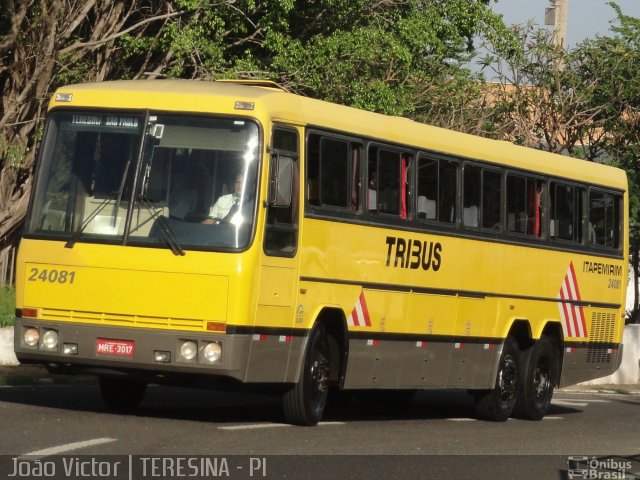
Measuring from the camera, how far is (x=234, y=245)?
1395 centimetres

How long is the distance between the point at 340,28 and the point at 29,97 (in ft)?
20.8

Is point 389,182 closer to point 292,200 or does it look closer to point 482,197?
point 292,200

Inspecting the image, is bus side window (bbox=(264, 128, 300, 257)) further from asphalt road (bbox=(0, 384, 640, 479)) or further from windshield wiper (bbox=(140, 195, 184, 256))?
asphalt road (bbox=(0, 384, 640, 479))

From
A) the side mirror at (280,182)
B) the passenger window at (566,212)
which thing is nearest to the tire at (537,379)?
the passenger window at (566,212)

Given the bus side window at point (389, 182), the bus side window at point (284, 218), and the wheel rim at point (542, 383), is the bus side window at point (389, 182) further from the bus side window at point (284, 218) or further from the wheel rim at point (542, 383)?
the wheel rim at point (542, 383)

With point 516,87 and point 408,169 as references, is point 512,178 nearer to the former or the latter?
point 408,169

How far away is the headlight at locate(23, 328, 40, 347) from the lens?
1428 cm

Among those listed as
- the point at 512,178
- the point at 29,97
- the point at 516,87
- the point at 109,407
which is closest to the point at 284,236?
the point at 109,407

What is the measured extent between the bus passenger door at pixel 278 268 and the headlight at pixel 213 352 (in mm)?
341

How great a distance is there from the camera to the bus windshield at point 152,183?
1405 centimetres

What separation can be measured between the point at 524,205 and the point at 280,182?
233 inches

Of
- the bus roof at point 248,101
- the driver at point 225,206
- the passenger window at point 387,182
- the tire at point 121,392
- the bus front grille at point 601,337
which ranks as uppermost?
the bus roof at point 248,101

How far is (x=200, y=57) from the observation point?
28828 mm

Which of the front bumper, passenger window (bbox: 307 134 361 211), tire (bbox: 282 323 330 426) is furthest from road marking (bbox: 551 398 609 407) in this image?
the front bumper
